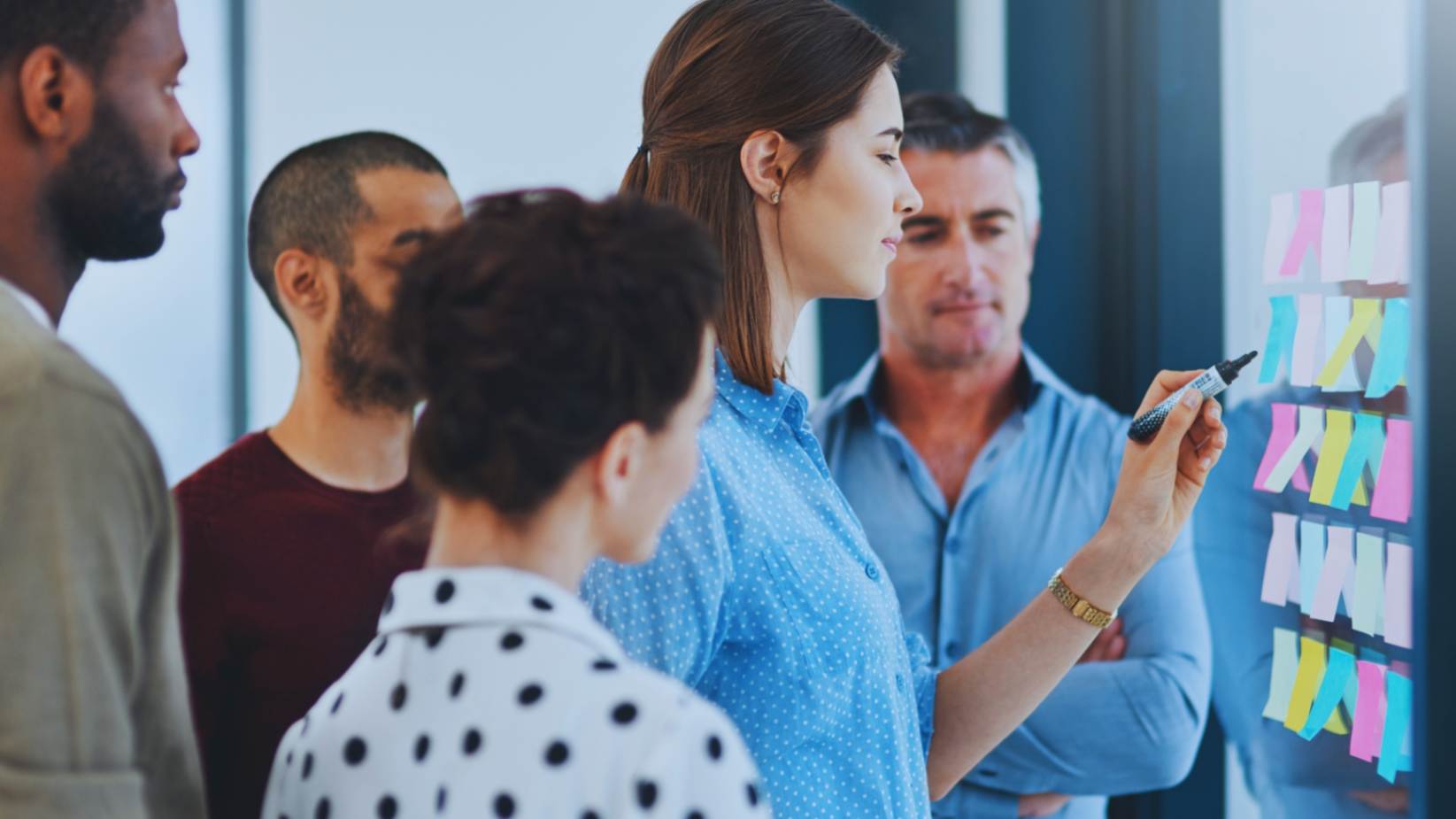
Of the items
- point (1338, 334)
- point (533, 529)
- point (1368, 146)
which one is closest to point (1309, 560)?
point (1338, 334)

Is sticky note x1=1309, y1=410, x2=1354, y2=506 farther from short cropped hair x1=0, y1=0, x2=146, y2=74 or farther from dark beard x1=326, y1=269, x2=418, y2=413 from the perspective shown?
short cropped hair x1=0, y1=0, x2=146, y2=74

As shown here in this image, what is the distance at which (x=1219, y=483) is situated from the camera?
6.14 ft

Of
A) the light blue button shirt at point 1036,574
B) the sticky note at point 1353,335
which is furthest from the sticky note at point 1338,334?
the light blue button shirt at point 1036,574

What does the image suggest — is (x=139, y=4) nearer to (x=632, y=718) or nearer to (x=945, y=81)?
(x=632, y=718)

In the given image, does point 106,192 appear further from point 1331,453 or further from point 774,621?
point 1331,453

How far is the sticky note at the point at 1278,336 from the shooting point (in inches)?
62.9

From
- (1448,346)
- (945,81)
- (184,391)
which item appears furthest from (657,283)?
(184,391)

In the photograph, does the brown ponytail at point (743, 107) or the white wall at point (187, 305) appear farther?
the white wall at point (187, 305)

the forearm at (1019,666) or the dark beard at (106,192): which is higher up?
the dark beard at (106,192)

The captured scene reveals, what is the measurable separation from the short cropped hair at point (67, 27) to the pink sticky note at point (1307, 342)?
1.30 meters

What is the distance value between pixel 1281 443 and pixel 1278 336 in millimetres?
138

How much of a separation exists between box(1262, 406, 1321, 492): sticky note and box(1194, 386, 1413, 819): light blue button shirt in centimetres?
1

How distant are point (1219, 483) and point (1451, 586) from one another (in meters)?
0.77

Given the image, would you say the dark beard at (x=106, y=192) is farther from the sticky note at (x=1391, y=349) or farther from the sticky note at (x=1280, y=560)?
the sticky note at (x=1280, y=560)
